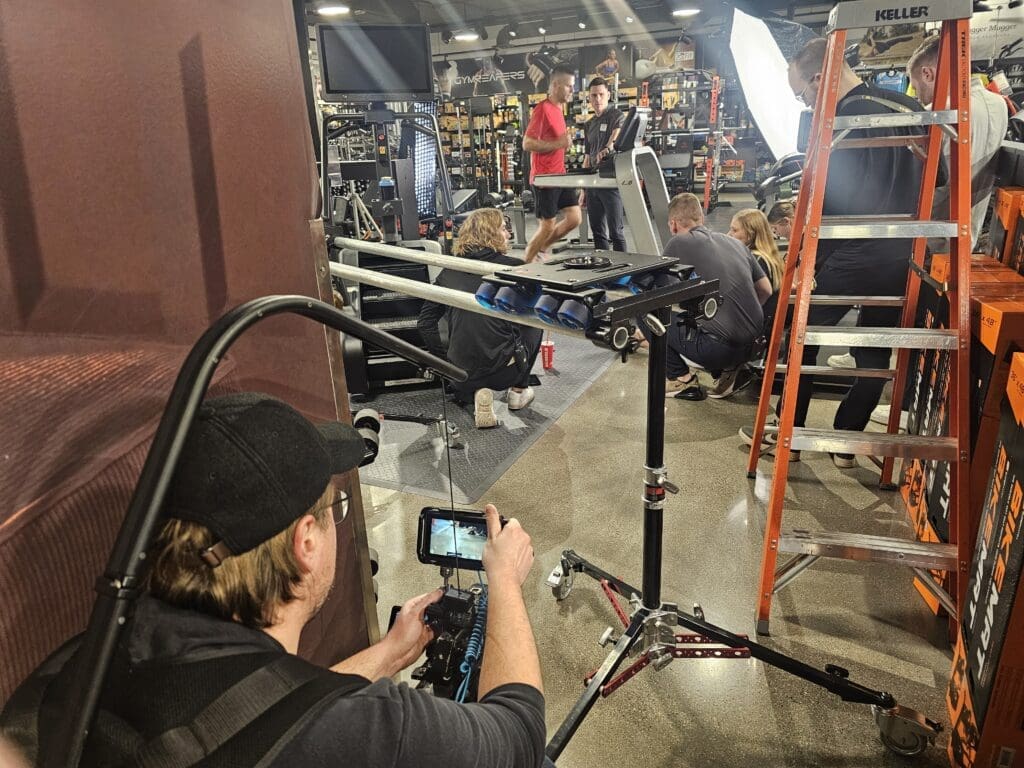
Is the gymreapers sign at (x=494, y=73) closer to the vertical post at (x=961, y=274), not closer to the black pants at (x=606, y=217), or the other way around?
the black pants at (x=606, y=217)

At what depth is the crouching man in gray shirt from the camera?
349cm

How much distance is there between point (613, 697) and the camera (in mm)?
1962

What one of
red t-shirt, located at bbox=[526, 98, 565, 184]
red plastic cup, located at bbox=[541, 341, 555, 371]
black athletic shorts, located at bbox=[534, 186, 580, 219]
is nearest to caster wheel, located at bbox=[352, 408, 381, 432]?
red plastic cup, located at bbox=[541, 341, 555, 371]

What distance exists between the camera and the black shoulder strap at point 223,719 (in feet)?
2.20

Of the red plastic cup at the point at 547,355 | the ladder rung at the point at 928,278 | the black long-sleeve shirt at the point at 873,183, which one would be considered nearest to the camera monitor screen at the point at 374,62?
the red plastic cup at the point at 547,355

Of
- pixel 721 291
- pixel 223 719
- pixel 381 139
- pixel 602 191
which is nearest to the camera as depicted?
pixel 223 719

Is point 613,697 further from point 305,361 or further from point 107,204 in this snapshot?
point 107,204

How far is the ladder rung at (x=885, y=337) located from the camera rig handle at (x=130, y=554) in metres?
1.75

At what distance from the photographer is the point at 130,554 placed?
1.94ft

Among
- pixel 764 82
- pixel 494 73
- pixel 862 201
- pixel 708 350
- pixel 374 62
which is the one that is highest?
pixel 494 73

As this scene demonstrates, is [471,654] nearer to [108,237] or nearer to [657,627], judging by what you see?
[657,627]

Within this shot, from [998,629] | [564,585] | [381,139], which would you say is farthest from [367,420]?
[381,139]

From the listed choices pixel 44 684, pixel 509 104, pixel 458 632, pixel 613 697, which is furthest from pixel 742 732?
pixel 509 104

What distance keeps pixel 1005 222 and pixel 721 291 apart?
1.33 m
